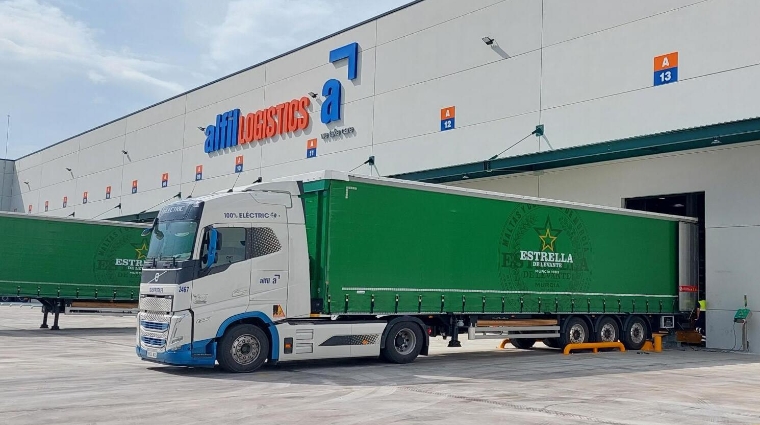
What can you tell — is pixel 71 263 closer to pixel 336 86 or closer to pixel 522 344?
pixel 336 86

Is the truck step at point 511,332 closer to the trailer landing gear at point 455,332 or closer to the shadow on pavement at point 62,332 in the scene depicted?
the trailer landing gear at point 455,332

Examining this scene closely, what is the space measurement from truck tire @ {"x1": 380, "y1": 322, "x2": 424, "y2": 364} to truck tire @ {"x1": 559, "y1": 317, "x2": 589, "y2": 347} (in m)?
4.66

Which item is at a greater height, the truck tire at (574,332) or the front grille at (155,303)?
the front grille at (155,303)

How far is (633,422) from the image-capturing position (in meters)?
9.40

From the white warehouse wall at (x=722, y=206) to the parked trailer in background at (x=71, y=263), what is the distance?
16494mm

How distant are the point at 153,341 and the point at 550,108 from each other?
1478 centimetres

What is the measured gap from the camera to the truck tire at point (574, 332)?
61.1ft

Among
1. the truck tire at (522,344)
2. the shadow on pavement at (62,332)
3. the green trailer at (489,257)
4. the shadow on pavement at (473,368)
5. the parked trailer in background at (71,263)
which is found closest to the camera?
the shadow on pavement at (473,368)

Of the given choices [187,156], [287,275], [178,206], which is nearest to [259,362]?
[287,275]

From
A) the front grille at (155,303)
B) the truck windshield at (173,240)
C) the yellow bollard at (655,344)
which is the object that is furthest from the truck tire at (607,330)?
→ the front grille at (155,303)

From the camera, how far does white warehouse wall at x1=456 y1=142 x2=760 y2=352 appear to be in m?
20.8

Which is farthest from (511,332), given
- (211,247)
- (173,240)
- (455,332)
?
(173,240)

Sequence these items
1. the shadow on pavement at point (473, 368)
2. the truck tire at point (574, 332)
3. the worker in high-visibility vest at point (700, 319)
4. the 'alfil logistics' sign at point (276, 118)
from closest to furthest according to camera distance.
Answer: the shadow on pavement at point (473, 368) → the truck tire at point (574, 332) → the worker in high-visibility vest at point (700, 319) → the 'alfil logistics' sign at point (276, 118)

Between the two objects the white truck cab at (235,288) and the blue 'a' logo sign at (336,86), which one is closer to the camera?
→ the white truck cab at (235,288)
